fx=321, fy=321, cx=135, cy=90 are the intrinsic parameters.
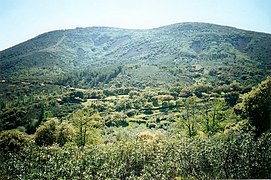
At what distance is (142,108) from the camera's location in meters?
44.2

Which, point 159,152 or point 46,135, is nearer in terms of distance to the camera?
point 159,152

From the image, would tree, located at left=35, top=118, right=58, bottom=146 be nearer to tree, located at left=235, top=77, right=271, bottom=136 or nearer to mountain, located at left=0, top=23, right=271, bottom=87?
tree, located at left=235, top=77, right=271, bottom=136

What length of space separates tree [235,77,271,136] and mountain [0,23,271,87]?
35.0 m

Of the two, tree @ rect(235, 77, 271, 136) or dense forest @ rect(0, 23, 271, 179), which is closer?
dense forest @ rect(0, 23, 271, 179)

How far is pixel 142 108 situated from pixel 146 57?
211 feet

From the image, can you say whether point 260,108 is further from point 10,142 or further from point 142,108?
point 142,108

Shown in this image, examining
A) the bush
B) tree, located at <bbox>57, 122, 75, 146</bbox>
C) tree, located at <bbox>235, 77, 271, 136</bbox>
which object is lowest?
tree, located at <bbox>57, 122, 75, 146</bbox>

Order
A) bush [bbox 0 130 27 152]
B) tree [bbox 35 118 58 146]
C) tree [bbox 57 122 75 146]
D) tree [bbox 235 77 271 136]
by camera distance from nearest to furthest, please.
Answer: tree [bbox 235 77 271 136] < bush [bbox 0 130 27 152] < tree [bbox 35 118 58 146] < tree [bbox 57 122 75 146]

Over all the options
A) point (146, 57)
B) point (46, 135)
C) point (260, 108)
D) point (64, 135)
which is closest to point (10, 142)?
point (46, 135)

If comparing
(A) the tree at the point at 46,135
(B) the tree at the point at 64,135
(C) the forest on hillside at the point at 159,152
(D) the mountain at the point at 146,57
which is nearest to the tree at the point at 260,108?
(C) the forest on hillside at the point at 159,152

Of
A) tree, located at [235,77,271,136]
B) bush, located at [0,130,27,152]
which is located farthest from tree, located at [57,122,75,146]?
tree, located at [235,77,271,136]

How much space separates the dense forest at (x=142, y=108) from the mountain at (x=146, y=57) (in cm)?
46

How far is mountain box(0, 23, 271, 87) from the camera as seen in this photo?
221 ft

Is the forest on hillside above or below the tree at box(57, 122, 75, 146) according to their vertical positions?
above
